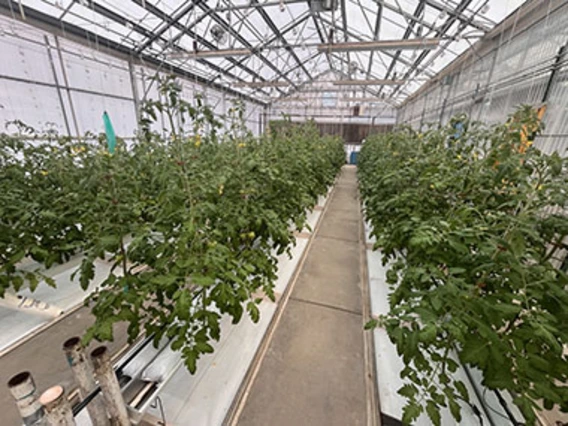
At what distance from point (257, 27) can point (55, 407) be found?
7.91 meters

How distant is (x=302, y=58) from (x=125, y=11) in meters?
6.40

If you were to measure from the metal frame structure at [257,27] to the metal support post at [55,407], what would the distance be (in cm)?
319

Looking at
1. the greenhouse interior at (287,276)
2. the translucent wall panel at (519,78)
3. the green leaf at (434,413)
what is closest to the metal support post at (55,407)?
the greenhouse interior at (287,276)

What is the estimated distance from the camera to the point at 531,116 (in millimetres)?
1261

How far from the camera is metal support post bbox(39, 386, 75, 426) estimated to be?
0.62 meters

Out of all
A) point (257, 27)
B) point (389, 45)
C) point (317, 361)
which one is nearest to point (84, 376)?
point (317, 361)

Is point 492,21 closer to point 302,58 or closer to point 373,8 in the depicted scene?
point 373,8

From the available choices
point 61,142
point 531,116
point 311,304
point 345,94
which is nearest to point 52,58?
point 61,142

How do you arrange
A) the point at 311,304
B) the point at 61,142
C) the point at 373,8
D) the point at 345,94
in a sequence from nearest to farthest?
the point at 311,304
the point at 61,142
the point at 373,8
the point at 345,94

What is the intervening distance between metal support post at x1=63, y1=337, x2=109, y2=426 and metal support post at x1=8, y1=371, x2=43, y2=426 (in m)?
0.15

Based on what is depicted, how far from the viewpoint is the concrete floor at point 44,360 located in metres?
1.22

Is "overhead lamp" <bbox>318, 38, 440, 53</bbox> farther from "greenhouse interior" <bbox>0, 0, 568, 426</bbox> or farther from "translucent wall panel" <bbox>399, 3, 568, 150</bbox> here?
"translucent wall panel" <bbox>399, 3, 568, 150</bbox>

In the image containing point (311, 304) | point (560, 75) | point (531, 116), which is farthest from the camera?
point (560, 75)

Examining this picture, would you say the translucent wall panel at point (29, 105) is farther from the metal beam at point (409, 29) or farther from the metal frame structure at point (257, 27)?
the metal beam at point (409, 29)
